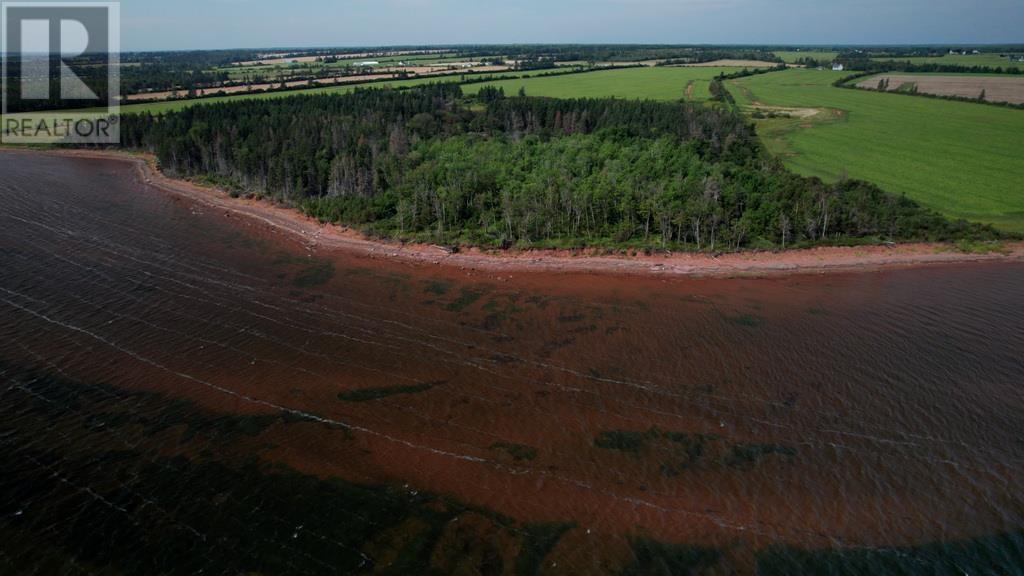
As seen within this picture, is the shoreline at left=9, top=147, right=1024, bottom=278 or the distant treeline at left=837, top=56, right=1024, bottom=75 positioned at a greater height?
the distant treeline at left=837, top=56, right=1024, bottom=75

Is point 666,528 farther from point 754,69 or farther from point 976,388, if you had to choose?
point 754,69

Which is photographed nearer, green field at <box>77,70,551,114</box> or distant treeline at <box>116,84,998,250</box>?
distant treeline at <box>116,84,998,250</box>

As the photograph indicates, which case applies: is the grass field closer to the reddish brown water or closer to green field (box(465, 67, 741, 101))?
the reddish brown water

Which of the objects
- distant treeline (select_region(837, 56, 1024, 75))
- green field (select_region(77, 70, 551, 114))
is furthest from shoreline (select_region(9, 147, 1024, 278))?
distant treeline (select_region(837, 56, 1024, 75))

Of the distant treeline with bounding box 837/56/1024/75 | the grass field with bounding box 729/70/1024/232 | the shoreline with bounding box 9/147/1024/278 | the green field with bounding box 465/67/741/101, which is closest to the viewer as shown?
the shoreline with bounding box 9/147/1024/278

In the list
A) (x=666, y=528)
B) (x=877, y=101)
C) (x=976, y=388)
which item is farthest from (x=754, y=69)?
(x=666, y=528)

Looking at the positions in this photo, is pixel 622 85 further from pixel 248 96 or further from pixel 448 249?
pixel 448 249

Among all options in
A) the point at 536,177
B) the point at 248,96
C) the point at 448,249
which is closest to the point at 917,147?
the point at 536,177

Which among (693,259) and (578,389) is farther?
(693,259)
